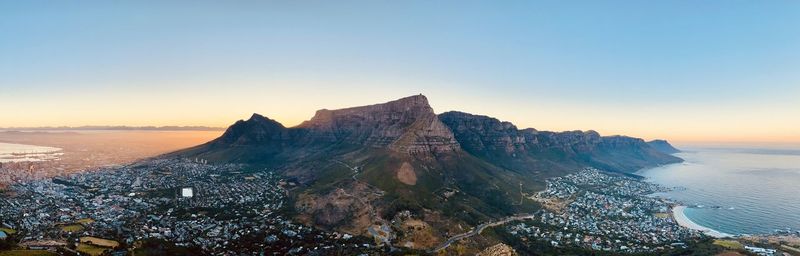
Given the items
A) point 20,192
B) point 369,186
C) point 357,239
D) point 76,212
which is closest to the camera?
point 357,239

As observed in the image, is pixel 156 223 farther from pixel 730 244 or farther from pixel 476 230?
pixel 730 244

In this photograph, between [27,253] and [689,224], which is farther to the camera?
[689,224]

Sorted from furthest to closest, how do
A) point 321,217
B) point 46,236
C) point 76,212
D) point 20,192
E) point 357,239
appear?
point 20,192
point 321,217
point 76,212
point 357,239
point 46,236

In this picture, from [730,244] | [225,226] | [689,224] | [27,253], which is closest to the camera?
[27,253]

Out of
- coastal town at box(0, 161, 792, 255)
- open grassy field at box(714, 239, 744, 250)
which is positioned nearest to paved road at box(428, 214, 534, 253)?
coastal town at box(0, 161, 792, 255)

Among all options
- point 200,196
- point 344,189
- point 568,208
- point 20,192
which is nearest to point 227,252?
point 344,189

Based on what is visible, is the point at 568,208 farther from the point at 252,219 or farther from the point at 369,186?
the point at 252,219

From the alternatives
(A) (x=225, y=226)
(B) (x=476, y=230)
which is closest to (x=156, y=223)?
(A) (x=225, y=226)
